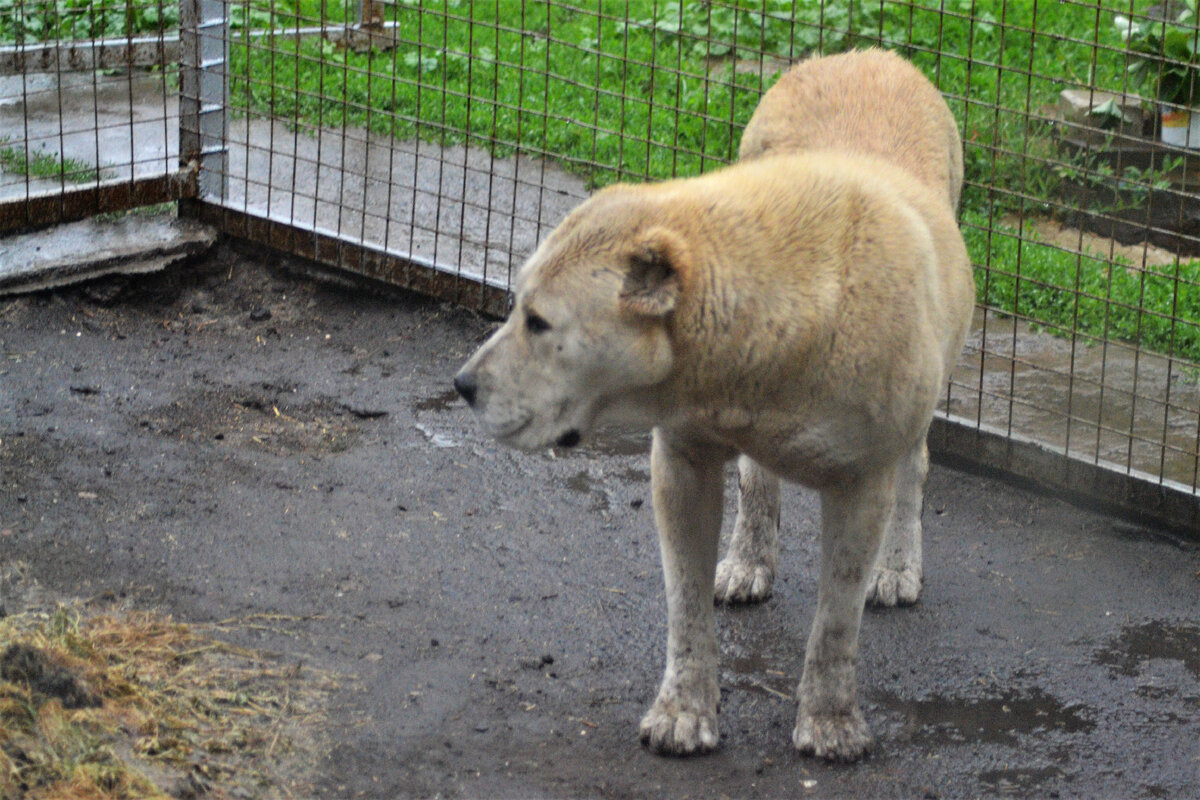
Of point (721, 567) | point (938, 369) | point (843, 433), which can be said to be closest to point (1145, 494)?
point (721, 567)

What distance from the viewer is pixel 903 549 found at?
5184mm

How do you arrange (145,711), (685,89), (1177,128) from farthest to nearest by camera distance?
1. (685,89)
2. (1177,128)
3. (145,711)

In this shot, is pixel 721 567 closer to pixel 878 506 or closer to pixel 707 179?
pixel 878 506

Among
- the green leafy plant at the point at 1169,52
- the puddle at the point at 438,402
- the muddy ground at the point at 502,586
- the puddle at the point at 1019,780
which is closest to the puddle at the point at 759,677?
the muddy ground at the point at 502,586

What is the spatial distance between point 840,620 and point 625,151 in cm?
518

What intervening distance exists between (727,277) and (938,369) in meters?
0.75

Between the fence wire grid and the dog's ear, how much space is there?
271 centimetres

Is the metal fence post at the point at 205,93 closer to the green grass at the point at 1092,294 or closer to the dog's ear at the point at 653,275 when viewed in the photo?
the green grass at the point at 1092,294

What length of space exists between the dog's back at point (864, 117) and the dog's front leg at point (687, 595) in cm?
122

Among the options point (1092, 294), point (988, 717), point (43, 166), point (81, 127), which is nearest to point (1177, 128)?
point (1092, 294)

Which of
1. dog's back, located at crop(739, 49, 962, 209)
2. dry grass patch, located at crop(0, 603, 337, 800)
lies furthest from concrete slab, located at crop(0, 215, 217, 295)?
dog's back, located at crop(739, 49, 962, 209)

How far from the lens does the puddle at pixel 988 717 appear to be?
14.5 ft

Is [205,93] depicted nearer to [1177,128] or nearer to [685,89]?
[685,89]

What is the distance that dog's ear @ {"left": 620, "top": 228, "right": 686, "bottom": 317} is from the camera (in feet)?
11.5
